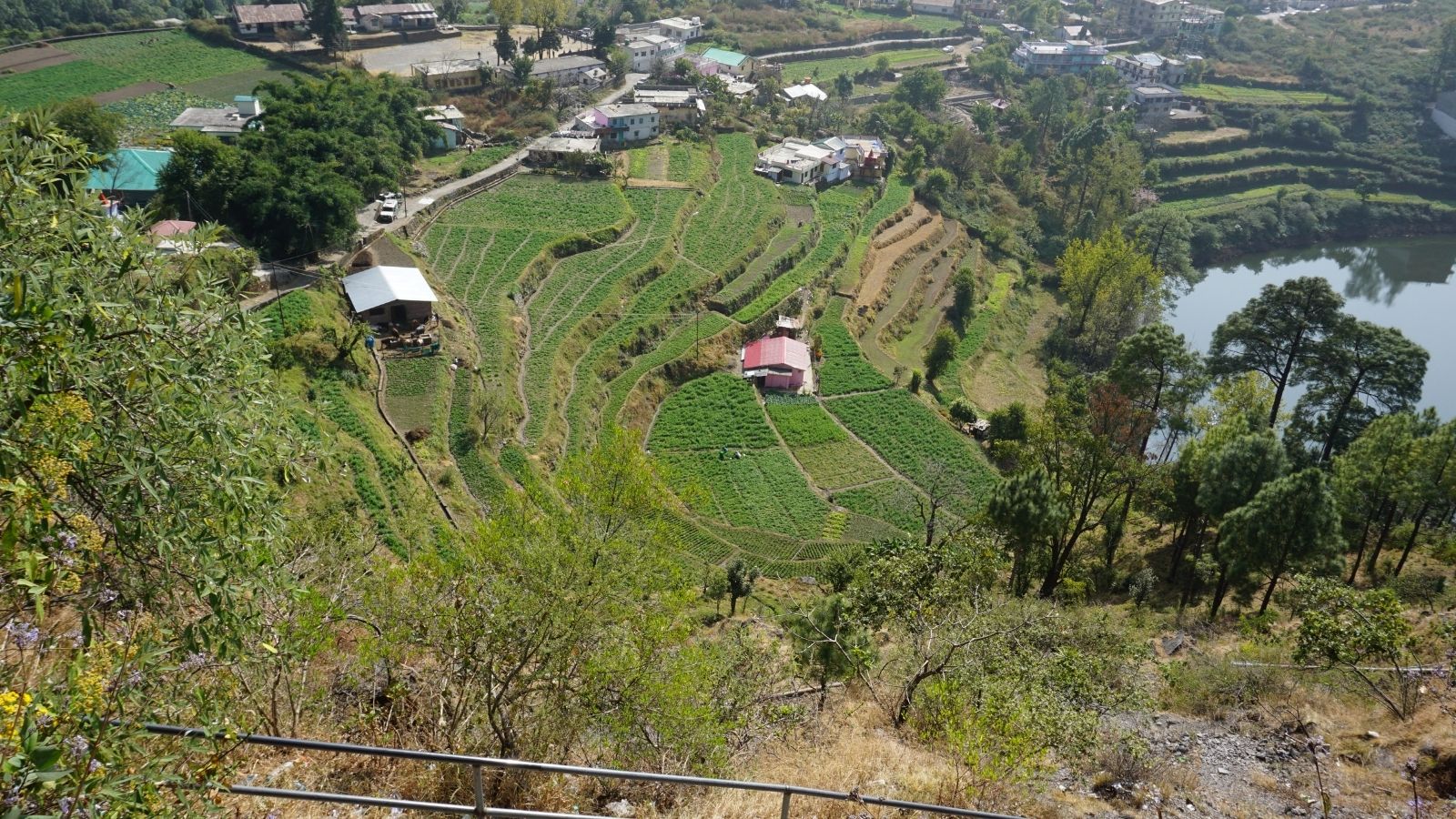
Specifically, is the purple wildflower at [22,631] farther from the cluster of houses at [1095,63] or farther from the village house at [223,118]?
the cluster of houses at [1095,63]

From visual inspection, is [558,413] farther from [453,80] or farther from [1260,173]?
[1260,173]

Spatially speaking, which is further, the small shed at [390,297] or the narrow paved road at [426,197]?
the narrow paved road at [426,197]

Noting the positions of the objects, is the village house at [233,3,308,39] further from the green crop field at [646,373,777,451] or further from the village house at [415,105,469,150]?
the green crop field at [646,373,777,451]

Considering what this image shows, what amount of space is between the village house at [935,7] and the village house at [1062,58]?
2346 centimetres

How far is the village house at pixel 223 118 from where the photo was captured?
51.0 metres

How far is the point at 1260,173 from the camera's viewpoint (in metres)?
81.3

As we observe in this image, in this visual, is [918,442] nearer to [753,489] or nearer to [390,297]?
[753,489]

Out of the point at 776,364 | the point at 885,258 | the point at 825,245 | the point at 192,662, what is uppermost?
the point at 192,662

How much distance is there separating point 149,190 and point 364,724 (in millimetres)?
41303

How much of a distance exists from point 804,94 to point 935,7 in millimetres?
53033

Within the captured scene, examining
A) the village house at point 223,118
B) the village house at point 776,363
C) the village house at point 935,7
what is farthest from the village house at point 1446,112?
the village house at point 223,118

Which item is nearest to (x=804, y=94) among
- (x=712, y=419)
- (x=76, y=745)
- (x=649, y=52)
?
(x=649, y=52)

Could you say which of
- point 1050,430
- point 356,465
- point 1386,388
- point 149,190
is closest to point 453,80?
point 149,190

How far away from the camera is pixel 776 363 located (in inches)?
1761
